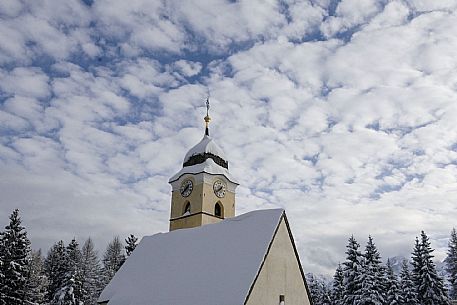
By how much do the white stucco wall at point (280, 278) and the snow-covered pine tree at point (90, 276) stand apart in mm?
31364

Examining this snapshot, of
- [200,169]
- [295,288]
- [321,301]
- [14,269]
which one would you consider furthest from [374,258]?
[14,269]

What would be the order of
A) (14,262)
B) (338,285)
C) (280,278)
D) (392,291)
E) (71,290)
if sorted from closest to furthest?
(280,278)
(14,262)
(392,291)
(71,290)
(338,285)

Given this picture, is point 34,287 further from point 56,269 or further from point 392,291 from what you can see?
point 392,291

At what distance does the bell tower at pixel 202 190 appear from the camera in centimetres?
3481

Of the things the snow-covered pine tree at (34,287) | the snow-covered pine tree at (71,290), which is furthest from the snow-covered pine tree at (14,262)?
the snow-covered pine tree at (71,290)

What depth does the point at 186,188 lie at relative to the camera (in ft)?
119

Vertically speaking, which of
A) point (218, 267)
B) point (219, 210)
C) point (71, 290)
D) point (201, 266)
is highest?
point (219, 210)

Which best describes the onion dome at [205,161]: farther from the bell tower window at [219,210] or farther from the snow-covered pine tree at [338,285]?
the snow-covered pine tree at [338,285]

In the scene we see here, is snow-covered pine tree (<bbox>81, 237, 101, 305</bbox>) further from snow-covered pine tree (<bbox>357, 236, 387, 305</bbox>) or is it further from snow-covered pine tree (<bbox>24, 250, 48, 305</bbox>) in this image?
snow-covered pine tree (<bbox>357, 236, 387, 305</bbox>)

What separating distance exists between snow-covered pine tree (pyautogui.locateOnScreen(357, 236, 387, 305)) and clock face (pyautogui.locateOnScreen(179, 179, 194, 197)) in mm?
17105

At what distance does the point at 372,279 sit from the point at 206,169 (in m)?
17.7

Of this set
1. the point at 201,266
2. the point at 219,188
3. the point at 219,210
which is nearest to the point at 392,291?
the point at 219,210

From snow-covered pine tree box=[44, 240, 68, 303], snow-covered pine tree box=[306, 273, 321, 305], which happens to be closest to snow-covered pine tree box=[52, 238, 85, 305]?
snow-covered pine tree box=[44, 240, 68, 303]

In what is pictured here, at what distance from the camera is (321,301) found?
53250mm
